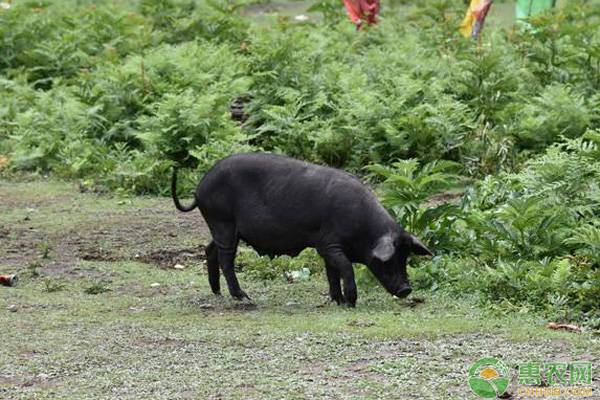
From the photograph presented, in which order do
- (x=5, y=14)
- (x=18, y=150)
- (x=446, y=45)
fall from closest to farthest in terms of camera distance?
(x=18, y=150), (x=446, y=45), (x=5, y=14)

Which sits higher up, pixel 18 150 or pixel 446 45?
pixel 446 45

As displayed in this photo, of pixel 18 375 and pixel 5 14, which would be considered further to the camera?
pixel 5 14

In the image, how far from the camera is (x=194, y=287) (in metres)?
9.73

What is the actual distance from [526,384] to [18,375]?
2589 millimetres

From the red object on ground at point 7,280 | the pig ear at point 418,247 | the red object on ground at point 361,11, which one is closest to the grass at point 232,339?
the red object on ground at point 7,280

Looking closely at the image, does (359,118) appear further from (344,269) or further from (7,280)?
(344,269)

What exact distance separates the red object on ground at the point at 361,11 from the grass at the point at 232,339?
30.6 feet

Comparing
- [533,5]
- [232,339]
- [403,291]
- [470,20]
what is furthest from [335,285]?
[533,5]

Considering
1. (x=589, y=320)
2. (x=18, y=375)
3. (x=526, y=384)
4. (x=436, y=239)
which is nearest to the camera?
(x=526, y=384)

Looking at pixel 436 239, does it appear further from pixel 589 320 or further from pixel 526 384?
pixel 526 384

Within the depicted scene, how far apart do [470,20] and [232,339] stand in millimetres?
10960

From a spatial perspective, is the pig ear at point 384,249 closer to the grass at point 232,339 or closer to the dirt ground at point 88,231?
the grass at point 232,339

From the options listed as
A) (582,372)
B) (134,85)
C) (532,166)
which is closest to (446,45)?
(134,85)

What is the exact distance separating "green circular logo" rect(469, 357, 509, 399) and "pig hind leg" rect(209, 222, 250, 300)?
2365 mm
